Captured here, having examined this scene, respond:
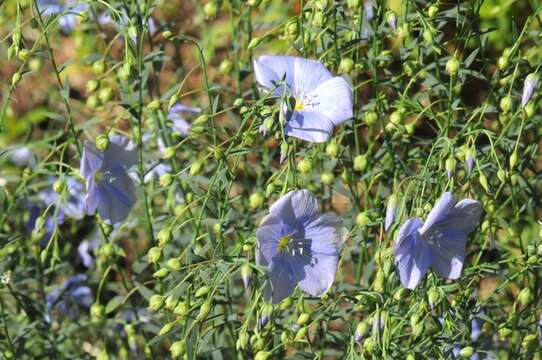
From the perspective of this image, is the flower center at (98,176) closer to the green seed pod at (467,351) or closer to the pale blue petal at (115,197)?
the pale blue petal at (115,197)

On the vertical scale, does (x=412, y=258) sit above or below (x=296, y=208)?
below

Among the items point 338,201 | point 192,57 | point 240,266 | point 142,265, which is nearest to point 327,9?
point 240,266

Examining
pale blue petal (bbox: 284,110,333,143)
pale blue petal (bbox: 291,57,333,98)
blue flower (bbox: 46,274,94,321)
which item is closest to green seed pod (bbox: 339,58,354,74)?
pale blue petal (bbox: 291,57,333,98)

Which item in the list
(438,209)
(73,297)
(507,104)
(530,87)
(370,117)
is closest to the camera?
(438,209)

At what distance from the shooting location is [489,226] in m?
2.45

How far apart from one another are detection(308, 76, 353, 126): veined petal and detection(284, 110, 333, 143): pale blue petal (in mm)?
27

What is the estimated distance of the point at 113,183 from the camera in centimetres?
260

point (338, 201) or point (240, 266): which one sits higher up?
point (240, 266)

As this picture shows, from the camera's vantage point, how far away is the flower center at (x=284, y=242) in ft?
6.95

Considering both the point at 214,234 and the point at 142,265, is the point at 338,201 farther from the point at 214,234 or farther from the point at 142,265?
the point at 214,234

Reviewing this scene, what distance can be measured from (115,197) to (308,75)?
0.62 metres

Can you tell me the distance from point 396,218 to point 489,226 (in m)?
0.45

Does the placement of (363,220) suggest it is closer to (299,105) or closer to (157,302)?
(299,105)

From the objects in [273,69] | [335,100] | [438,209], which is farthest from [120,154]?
[438,209]
